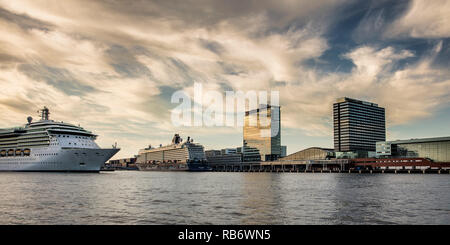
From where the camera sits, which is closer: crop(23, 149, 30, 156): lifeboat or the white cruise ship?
the white cruise ship

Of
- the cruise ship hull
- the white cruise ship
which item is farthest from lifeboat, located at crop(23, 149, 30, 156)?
the cruise ship hull

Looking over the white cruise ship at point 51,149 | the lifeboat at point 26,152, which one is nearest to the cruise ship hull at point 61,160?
the white cruise ship at point 51,149

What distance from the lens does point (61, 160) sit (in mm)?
125375

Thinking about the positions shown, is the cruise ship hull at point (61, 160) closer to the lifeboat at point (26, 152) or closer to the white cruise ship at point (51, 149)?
the white cruise ship at point (51, 149)

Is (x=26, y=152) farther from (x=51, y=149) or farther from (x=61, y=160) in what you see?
(x=61, y=160)

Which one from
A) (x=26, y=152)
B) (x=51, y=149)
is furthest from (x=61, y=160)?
(x=26, y=152)

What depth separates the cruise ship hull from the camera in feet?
413

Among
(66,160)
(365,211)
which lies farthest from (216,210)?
(66,160)

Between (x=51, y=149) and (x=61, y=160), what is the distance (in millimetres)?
6104

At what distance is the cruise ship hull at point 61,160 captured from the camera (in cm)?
12594

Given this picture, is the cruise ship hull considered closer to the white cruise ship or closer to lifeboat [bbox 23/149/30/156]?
the white cruise ship

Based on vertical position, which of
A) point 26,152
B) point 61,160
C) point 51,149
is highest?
point 51,149

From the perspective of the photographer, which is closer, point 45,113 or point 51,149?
point 51,149
